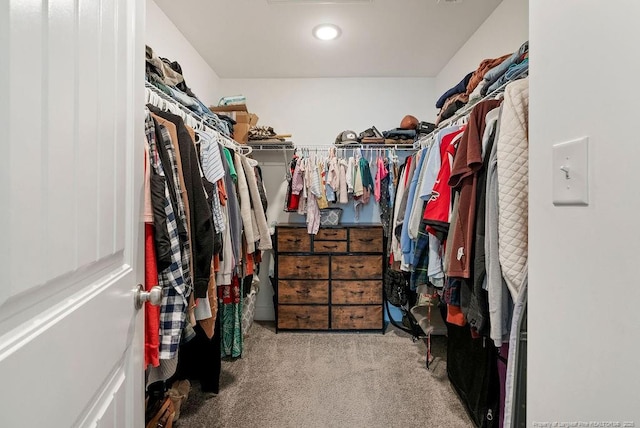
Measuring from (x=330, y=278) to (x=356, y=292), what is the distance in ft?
0.87

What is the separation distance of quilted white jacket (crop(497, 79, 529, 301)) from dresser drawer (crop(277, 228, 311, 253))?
72.3 inches

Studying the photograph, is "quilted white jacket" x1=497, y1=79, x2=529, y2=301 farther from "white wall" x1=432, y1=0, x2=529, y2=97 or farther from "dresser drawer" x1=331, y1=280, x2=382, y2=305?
"dresser drawer" x1=331, y1=280, x2=382, y2=305

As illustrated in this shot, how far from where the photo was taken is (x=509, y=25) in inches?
71.0

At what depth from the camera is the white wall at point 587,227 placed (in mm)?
413

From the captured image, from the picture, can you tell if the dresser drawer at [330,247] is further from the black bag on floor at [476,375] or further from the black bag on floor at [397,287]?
the black bag on floor at [476,375]

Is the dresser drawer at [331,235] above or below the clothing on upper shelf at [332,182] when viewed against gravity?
below

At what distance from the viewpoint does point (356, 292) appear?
105 inches

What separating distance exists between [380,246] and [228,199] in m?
1.47

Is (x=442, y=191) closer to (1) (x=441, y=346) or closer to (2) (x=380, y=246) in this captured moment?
(2) (x=380, y=246)

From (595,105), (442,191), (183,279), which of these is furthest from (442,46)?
(183,279)

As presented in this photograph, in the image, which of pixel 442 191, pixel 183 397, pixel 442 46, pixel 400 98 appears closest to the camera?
pixel 442 191

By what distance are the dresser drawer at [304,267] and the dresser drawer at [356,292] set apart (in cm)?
16

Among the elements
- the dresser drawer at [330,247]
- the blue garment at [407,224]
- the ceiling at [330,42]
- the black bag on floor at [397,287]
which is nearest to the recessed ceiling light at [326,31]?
the ceiling at [330,42]

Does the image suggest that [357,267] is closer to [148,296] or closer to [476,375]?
[476,375]
